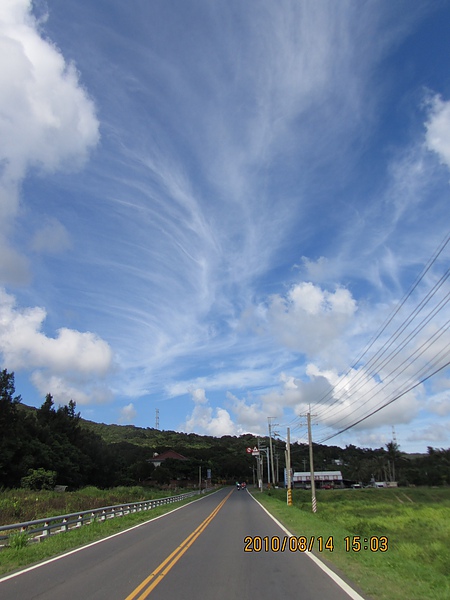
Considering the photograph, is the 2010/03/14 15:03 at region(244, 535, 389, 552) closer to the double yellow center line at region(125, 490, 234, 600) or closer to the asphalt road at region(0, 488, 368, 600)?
the asphalt road at region(0, 488, 368, 600)

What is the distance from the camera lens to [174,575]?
9805mm

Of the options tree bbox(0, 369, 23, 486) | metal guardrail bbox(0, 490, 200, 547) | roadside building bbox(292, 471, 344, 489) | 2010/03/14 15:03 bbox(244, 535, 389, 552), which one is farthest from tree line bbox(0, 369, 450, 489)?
2010/03/14 15:03 bbox(244, 535, 389, 552)

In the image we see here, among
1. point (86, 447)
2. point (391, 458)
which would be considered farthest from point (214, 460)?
point (86, 447)

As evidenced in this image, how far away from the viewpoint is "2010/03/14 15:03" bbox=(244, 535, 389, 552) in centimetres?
1347

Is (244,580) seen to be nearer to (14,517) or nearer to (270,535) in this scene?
(270,535)

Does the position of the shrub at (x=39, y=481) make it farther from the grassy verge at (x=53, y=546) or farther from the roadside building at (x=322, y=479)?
the roadside building at (x=322, y=479)

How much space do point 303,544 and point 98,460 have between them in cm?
7588

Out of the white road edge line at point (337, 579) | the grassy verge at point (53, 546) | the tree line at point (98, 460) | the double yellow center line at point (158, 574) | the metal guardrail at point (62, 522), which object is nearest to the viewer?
the white road edge line at point (337, 579)

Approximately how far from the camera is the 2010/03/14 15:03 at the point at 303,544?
13.5 metres

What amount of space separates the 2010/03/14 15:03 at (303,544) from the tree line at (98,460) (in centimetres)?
4365

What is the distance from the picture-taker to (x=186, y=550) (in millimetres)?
13672

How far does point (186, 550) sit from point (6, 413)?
52958 mm

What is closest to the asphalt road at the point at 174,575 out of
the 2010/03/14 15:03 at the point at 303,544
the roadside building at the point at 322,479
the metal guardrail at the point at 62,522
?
the 2010/03/14 15:03 at the point at 303,544

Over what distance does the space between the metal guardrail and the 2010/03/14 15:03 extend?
7.37 metres
